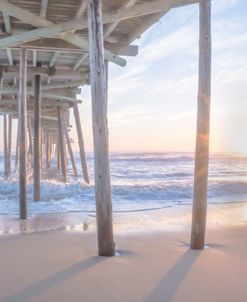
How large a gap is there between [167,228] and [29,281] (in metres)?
3.58

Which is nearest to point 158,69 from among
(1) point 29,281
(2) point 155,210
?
(2) point 155,210

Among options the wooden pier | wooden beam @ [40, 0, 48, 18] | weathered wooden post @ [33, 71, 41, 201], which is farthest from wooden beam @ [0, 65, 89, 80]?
wooden beam @ [40, 0, 48, 18]

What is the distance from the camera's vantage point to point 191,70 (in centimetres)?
1013

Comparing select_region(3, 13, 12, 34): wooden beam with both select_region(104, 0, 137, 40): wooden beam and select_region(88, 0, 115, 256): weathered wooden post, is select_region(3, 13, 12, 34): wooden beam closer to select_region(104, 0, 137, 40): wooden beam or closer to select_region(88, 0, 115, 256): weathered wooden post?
select_region(104, 0, 137, 40): wooden beam

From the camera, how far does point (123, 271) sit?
12.0 feet

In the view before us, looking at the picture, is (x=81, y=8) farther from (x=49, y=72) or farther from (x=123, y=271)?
(x=123, y=271)

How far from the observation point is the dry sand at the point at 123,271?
3123 mm

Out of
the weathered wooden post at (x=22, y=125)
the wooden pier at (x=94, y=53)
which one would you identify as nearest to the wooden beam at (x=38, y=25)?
the wooden pier at (x=94, y=53)

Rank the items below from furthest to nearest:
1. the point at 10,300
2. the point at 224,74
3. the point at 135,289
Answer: the point at 224,74 < the point at 135,289 < the point at 10,300

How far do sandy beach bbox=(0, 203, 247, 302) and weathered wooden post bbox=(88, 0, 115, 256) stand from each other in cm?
48

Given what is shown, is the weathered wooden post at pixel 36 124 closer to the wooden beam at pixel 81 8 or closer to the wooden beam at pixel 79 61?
the wooden beam at pixel 79 61

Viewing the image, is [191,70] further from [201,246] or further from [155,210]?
[201,246]

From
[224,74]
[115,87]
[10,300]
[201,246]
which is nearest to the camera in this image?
[10,300]

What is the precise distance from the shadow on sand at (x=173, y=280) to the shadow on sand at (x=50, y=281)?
0.74 meters
